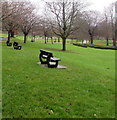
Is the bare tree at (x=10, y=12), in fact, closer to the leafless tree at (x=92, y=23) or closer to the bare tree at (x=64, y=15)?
the bare tree at (x=64, y=15)

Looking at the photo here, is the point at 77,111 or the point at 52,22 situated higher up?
the point at 52,22

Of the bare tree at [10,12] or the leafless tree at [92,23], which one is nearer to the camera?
the bare tree at [10,12]

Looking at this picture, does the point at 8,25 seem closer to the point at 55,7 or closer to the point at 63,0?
the point at 55,7

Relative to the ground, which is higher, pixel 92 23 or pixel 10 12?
pixel 92 23

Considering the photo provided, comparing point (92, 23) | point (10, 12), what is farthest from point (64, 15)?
point (92, 23)

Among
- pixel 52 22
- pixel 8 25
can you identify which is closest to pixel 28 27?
pixel 8 25

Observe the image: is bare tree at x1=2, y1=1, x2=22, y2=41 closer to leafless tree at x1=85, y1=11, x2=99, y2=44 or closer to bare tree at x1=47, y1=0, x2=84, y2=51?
bare tree at x1=47, y1=0, x2=84, y2=51

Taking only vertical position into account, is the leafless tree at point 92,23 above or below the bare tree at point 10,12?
above

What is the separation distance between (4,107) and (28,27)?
112 ft

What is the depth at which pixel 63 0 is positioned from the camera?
2606cm

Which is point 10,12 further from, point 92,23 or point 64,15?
point 92,23

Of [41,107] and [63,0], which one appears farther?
[63,0]

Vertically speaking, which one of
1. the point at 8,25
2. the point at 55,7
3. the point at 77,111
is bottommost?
the point at 77,111

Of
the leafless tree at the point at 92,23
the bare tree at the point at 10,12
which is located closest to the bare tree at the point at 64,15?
the bare tree at the point at 10,12
